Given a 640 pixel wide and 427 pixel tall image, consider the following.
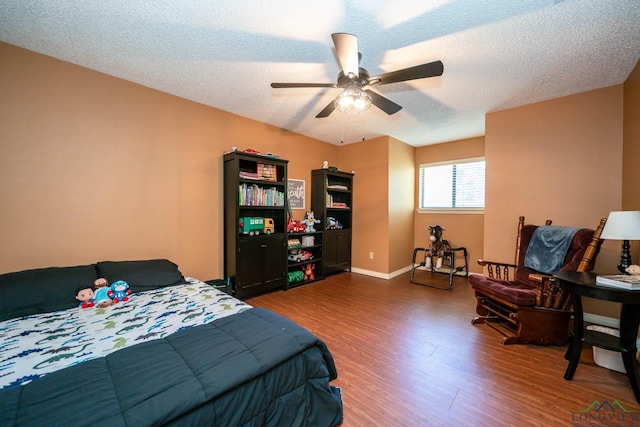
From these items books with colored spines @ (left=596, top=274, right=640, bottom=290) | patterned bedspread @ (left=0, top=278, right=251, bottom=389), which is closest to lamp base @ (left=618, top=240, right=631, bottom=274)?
books with colored spines @ (left=596, top=274, right=640, bottom=290)

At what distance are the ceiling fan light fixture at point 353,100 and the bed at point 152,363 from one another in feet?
5.91

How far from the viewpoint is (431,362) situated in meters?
1.93

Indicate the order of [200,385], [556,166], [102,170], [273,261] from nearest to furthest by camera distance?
[200,385], [102,170], [556,166], [273,261]

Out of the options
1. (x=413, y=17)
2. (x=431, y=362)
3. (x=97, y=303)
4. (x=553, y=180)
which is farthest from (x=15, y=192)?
(x=553, y=180)

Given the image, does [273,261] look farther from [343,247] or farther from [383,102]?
[383,102]

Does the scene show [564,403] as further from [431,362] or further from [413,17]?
[413,17]

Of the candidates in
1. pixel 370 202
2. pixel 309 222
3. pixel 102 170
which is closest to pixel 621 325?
pixel 370 202

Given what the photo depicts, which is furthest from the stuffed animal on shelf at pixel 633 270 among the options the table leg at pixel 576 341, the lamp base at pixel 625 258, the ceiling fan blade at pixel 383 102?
the ceiling fan blade at pixel 383 102

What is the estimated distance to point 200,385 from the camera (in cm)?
98

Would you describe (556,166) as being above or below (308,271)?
above

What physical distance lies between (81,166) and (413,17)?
3229 millimetres

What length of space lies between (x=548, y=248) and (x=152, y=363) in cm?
354

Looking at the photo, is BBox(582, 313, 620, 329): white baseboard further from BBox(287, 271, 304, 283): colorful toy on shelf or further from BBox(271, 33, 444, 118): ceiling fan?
BBox(287, 271, 304, 283): colorful toy on shelf

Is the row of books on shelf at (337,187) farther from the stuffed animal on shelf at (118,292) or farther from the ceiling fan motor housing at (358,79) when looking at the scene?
the stuffed animal on shelf at (118,292)
